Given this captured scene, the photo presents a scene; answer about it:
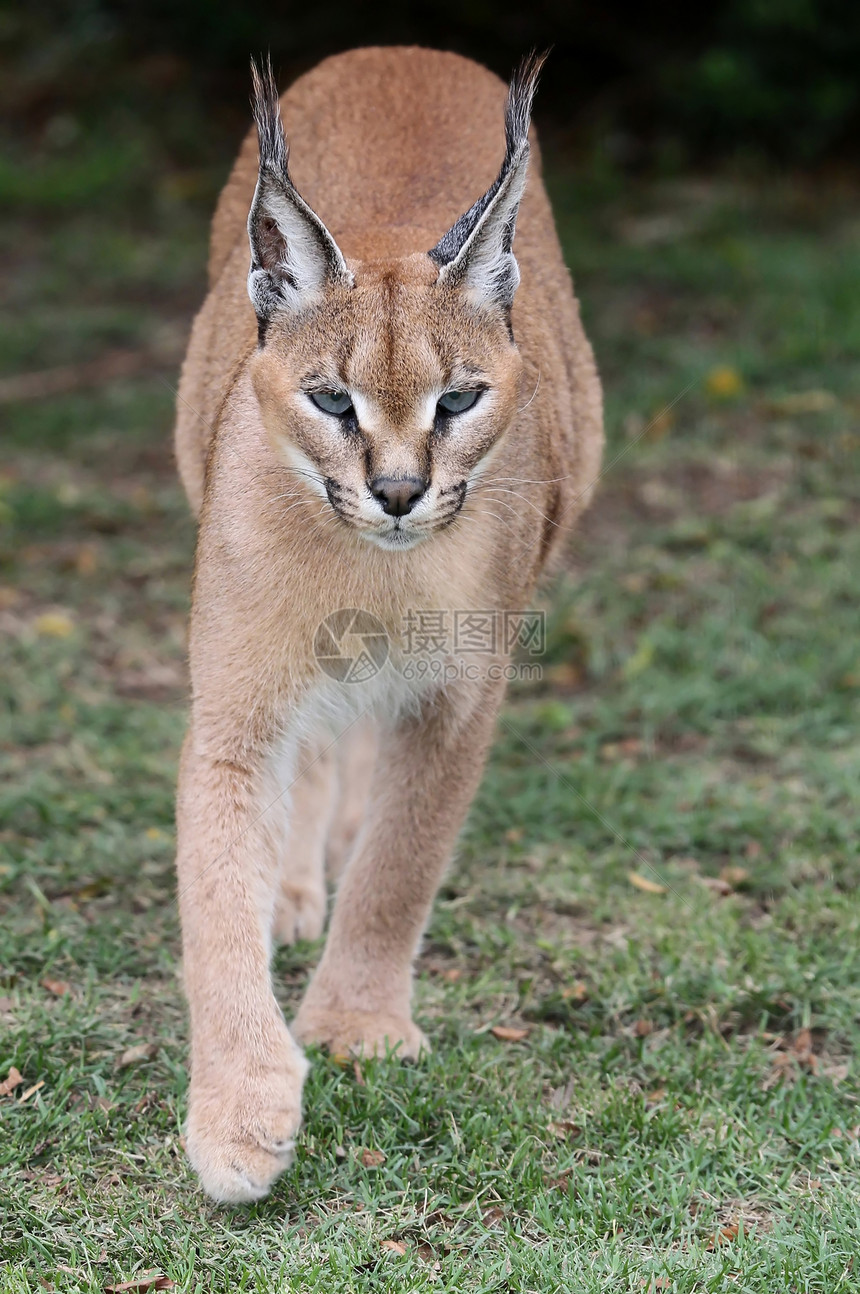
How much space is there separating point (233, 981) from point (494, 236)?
1805mm

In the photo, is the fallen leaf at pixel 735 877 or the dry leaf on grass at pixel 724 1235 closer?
the dry leaf on grass at pixel 724 1235

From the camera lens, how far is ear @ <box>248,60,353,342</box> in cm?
352

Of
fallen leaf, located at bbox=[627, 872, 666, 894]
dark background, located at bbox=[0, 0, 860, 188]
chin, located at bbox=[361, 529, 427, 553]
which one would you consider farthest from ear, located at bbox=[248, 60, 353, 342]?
dark background, located at bbox=[0, 0, 860, 188]

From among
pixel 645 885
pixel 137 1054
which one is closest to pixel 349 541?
pixel 137 1054

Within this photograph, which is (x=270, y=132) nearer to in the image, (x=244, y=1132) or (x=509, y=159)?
(x=509, y=159)

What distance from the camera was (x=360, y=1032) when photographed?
4.15 meters

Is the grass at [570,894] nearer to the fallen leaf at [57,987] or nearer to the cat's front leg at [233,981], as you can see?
the fallen leaf at [57,987]

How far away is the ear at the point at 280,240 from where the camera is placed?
11.5 feet

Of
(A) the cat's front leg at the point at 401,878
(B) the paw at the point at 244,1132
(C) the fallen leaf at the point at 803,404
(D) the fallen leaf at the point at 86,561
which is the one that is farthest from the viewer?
(C) the fallen leaf at the point at 803,404

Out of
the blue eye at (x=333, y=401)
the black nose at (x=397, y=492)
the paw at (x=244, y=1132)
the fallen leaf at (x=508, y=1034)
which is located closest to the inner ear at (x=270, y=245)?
the blue eye at (x=333, y=401)

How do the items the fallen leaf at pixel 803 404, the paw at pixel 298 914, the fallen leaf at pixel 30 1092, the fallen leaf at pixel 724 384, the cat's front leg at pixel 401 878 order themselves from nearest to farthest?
the fallen leaf at pixel 30 1092
the cat's front leg at pixel 401 878
the paw at pixel 298 914
the fallen leaf at pixel 803 404
the fallen leaf at pixel 724 384

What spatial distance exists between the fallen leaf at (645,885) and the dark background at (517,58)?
21.1 ft

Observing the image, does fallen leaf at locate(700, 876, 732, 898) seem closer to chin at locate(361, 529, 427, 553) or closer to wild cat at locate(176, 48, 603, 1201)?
wild cat at locate(176, 48, 603, 1201)

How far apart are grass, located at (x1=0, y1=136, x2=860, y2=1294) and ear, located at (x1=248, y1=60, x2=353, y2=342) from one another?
6.26 ft
